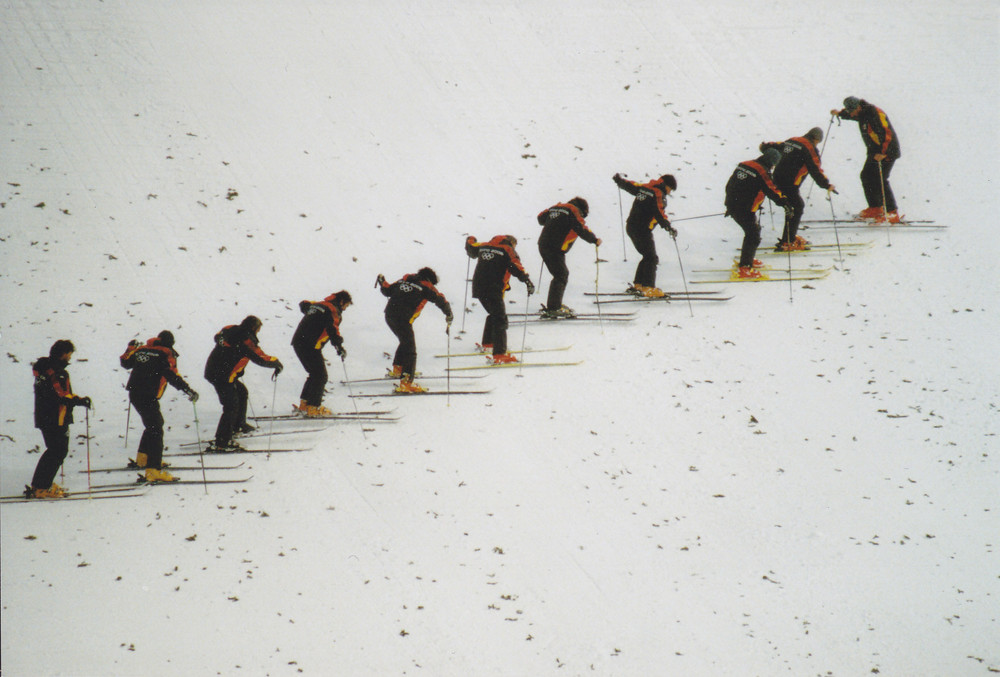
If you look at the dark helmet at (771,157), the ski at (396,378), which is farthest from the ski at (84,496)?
the dark helmet at (771,157)

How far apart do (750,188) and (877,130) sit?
2315 millimetres

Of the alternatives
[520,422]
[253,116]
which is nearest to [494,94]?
[253,116]

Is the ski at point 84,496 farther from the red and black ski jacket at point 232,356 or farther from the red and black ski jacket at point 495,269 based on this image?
the red and black ski jacket at point 495,269

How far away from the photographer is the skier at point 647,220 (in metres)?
10.5

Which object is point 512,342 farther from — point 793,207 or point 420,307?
point 793,207

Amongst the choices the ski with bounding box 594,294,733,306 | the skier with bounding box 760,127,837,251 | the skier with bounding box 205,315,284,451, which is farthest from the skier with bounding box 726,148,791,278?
the skier with bounding box 205,315,284,451

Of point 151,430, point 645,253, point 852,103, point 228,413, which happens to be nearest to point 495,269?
point 645,253

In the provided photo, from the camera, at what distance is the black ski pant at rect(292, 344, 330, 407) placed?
28.9 feet

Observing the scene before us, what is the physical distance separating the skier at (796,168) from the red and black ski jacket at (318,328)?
19.6ft

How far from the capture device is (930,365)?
892 centimetres

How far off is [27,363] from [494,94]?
938 centimetres

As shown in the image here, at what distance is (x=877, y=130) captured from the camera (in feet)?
37.8

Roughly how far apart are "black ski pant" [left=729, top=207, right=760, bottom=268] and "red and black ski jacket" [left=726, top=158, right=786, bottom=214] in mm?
43

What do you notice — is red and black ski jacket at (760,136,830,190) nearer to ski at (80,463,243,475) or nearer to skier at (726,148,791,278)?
skier at (726,148,791,278)
